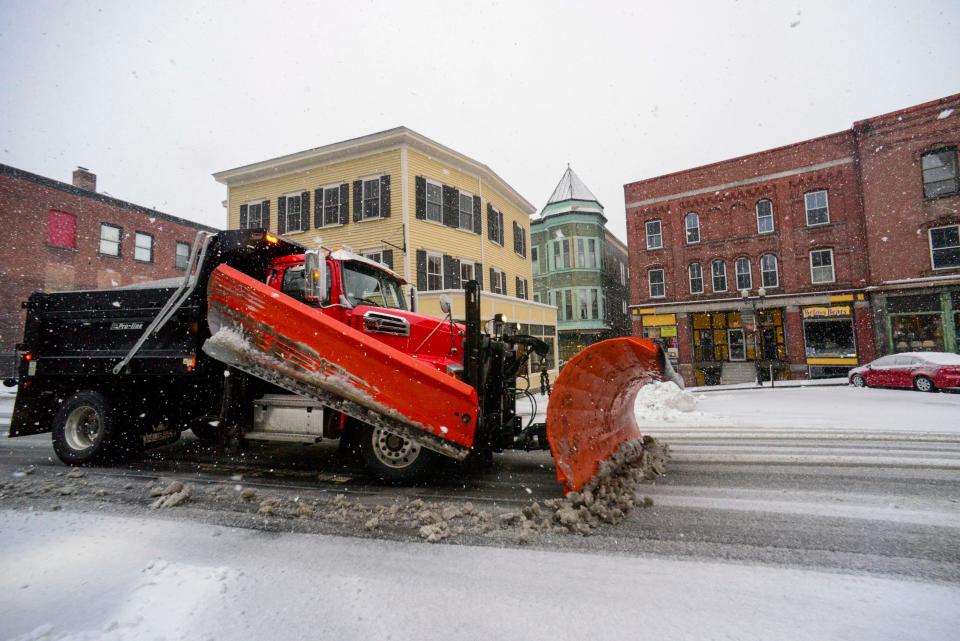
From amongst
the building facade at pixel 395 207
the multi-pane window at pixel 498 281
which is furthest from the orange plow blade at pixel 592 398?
the multi-pane window at pixel 498 281

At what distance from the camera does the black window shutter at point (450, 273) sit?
703 inches

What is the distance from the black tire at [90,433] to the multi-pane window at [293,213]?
43.8ft

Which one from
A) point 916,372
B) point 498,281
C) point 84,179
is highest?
point 84,179

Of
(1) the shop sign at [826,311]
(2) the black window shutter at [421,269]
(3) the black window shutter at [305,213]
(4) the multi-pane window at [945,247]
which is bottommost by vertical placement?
(1) the shop sign at [826,311]

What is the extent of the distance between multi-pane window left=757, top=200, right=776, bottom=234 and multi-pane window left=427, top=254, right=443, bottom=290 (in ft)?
60.6

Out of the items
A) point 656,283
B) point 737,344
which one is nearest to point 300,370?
point 737,344

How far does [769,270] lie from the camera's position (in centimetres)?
2438

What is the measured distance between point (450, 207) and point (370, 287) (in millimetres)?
13144

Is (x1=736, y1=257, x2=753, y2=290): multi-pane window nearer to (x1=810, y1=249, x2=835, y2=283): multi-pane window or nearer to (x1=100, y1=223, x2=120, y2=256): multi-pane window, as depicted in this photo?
(x1=810, y1=249, x2=835, y2=283): multi-pane window

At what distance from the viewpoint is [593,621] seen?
2.29 metres

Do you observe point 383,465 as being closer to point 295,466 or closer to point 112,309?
point 295,466

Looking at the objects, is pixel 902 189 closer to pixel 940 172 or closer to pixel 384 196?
pixel 940 172

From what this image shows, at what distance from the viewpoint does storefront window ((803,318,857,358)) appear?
22.1m

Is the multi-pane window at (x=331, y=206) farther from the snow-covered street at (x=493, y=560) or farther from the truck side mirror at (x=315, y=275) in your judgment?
the truck side mirror at (x=315, y=275)
